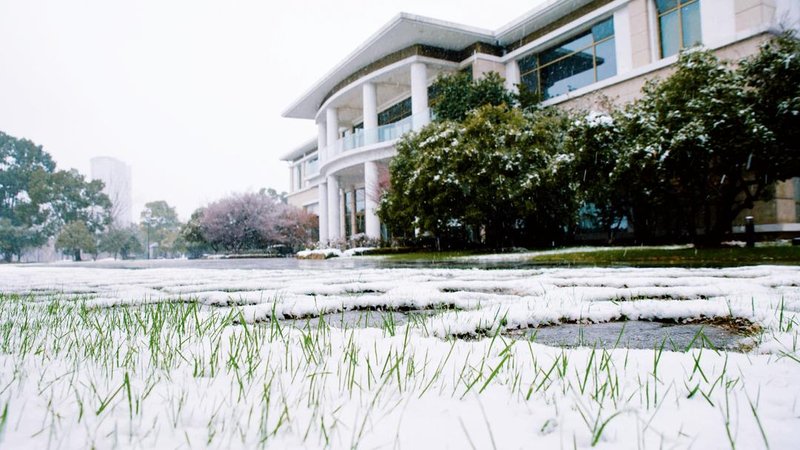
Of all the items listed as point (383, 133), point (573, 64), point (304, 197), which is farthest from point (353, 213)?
point (573, 64)

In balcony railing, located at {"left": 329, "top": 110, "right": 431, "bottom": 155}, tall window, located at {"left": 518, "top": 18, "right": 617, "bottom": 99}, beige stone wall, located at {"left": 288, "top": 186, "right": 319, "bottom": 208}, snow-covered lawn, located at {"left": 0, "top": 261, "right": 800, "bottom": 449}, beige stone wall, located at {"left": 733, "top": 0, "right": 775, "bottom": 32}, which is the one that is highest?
tall window, located at {"left": 518, "top": 18, "right": 617, "bottom": 99}

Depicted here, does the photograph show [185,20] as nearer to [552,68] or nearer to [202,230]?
[202,230]

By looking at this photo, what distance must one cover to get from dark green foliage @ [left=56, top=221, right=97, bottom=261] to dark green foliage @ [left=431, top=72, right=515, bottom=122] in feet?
104

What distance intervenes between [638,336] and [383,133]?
1770cm

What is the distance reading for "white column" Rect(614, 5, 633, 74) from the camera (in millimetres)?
14328

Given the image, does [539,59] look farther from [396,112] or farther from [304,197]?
[304,197]

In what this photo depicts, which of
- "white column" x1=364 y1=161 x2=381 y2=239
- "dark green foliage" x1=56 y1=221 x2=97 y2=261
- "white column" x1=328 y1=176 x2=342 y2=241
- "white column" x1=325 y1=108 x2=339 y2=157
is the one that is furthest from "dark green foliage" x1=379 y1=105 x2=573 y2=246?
"dark green foliage" x1=56 y1=221 x2=97 y2=261

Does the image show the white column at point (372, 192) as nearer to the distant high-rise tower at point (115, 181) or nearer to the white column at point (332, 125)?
the white column at point (332, 125)

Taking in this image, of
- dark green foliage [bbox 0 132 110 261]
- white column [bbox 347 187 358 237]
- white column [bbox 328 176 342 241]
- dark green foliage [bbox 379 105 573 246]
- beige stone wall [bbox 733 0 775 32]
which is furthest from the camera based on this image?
dark green foliage [bbox 0 132 110 261]

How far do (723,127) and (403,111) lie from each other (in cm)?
1781

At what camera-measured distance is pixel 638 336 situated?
163 centimetres

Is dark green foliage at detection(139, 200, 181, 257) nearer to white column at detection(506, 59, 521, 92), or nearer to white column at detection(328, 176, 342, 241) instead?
white column at detection(328, 176, 342, 241)

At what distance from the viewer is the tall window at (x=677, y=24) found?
Result: 12953mm

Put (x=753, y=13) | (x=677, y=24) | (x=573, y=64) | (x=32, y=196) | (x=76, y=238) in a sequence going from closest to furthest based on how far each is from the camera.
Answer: (x=753, y=13)
(x=677, y=24)
(x=573, y=64)
(x=32, y=196)
(x=76, y=238)
